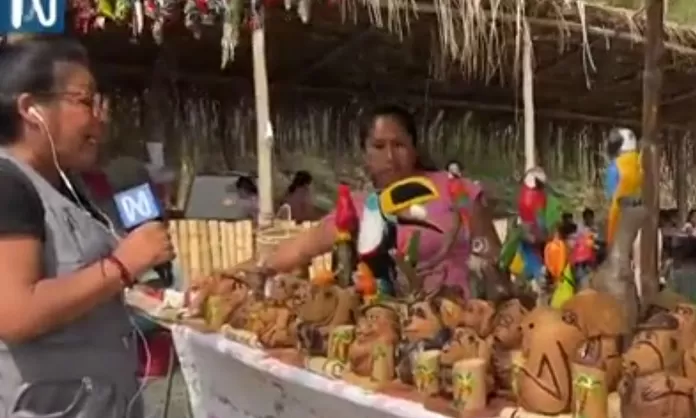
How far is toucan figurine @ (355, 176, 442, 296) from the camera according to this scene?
2.35 m

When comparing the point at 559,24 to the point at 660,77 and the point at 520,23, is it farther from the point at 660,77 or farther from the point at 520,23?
the point at 660,77

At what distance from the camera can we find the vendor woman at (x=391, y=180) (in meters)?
2.51

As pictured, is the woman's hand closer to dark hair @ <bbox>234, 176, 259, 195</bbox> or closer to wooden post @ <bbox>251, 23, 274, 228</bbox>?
wooden post @ <bbox>251, 23, 274, 228</bbox>

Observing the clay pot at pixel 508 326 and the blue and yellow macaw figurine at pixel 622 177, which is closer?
the clay pot at pixel 508 326

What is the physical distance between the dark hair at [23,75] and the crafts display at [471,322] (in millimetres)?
621

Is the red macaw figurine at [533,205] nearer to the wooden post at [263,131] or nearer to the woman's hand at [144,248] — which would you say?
the woman's hand at [144,248]

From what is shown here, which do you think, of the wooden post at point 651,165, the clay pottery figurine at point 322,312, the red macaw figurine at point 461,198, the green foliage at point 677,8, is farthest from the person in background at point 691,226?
the wooden post at point 651,165

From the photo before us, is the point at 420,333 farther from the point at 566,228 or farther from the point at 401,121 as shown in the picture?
the point at 401,121

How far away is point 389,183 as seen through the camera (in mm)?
2729

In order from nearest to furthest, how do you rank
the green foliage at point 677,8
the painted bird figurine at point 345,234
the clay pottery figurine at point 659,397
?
the clay pottery figurine at point 659,397 < the painted bird figurine at point 345,234 < the green foliage at point 677,8

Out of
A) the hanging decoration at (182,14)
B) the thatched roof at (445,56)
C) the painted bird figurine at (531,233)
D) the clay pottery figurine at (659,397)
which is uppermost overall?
the hanging decoration at (182,14)

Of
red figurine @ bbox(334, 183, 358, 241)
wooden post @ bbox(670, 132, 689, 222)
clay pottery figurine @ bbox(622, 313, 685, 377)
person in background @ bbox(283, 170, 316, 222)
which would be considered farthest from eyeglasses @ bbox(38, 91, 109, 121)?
wooden post @ bbox(670, 132, 689, 222)

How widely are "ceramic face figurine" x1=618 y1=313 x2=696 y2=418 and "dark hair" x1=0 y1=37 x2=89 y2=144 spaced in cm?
81

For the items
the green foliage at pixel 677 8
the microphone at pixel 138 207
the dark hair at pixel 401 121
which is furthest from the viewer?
the green foliage at pixel 677 8
